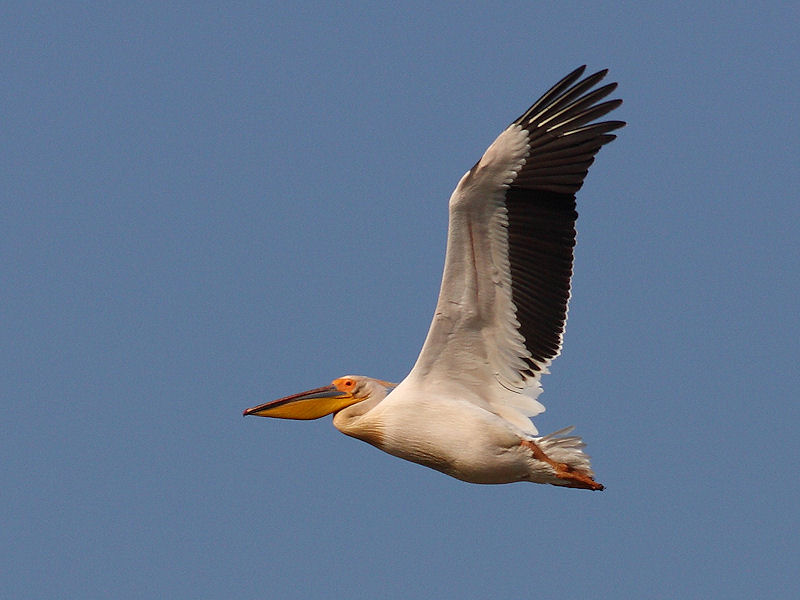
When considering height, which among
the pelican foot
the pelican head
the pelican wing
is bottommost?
the pelican foot

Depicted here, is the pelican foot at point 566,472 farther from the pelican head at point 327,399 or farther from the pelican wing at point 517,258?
the pelican head at point 327,399

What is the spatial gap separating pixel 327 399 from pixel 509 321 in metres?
1.80

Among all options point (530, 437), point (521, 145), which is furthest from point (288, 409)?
point (521, 145)

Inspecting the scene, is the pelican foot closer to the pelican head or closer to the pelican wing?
the pelican wing

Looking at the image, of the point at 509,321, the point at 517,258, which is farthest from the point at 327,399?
the point at 517,258

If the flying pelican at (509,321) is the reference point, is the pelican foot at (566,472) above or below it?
below

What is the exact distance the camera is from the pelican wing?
39.4ft

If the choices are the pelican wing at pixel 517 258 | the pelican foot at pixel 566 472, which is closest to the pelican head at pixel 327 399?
the pelican wing at pixel 517 258

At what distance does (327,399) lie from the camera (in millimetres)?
13000

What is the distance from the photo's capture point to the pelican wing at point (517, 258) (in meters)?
12.0

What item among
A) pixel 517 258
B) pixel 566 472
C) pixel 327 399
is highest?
pixel 517 258

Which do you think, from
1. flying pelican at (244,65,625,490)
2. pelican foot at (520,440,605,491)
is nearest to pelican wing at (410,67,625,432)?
flying pelican at (244,65,625,490)

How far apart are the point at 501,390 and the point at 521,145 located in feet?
6.70

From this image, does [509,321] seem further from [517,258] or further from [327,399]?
[327,399]
